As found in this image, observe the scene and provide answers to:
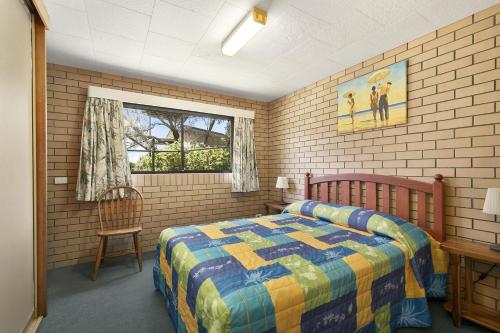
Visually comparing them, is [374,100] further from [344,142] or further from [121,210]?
[121,210]

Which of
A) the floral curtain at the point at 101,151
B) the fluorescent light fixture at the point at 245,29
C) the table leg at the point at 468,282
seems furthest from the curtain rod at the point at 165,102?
the table leg at the point at 468,282

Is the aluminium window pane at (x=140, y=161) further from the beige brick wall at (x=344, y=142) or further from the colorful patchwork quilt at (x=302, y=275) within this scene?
the colorful patchwork quilt at (x=302, y=275)

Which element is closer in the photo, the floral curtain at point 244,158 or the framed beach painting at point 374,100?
the framed beach painting at point 374,100

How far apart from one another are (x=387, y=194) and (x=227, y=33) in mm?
2346

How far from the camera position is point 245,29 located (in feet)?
6.39

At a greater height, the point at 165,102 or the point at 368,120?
the point at 165,102

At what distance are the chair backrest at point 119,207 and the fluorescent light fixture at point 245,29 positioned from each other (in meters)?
2.11

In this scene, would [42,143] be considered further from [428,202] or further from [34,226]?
[428,202]

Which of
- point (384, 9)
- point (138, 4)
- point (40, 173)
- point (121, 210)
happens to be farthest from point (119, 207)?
point (384, 9)

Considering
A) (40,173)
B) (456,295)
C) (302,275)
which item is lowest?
(456,295)

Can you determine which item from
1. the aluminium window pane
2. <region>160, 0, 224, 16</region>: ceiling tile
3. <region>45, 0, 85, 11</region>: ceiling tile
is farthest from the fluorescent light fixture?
the aluminium window pane

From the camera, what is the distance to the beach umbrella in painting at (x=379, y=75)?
244 centimetres

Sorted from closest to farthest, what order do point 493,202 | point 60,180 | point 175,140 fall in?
point 493,202
point 60,180
point 175,140

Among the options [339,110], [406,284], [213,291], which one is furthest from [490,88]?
[213,291]
